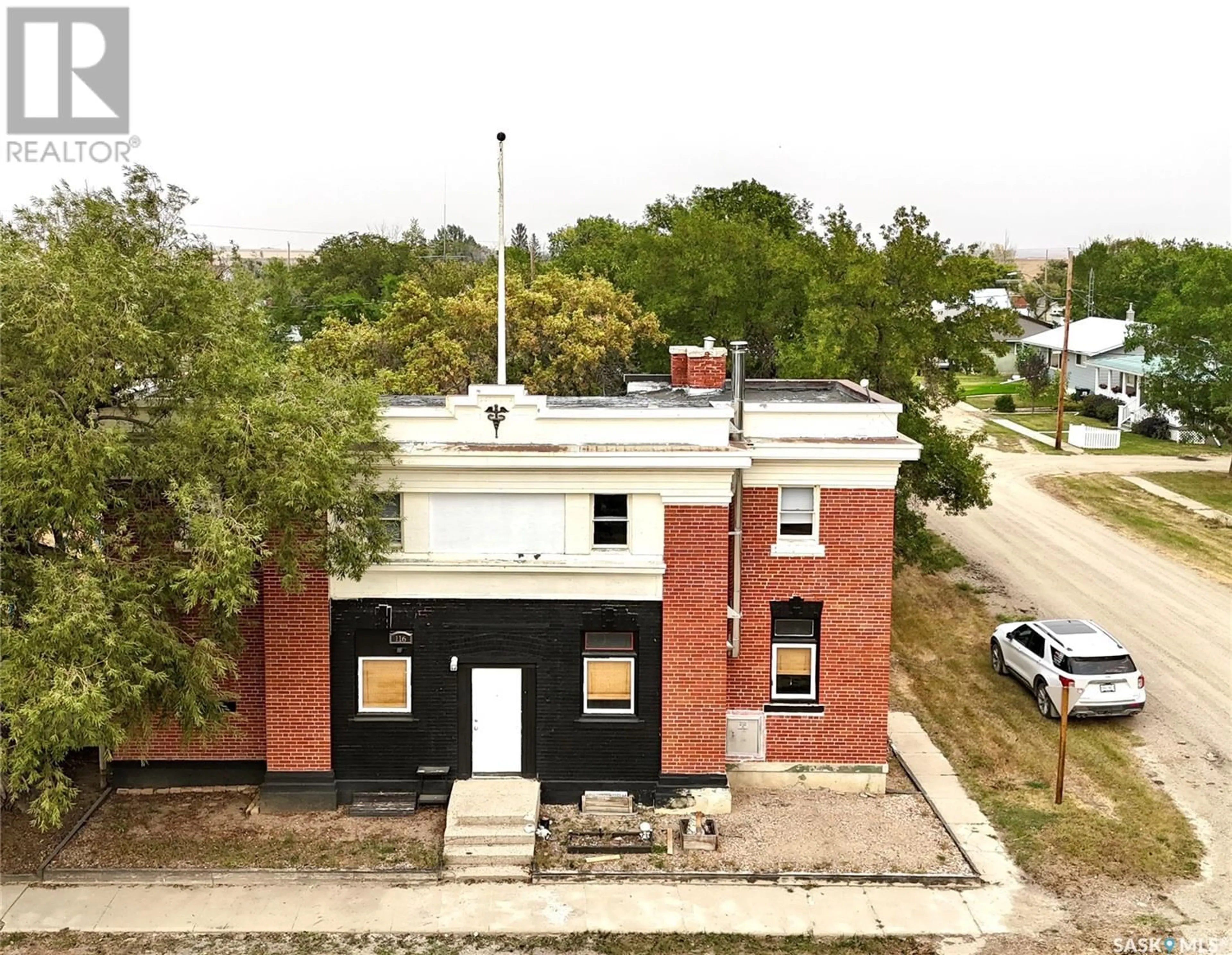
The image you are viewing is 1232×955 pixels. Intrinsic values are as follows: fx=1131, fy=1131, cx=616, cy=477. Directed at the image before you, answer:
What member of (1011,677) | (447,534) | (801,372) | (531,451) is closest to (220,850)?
(447,534)

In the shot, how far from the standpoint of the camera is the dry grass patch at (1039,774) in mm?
16484

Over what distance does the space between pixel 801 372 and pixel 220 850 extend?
828 inches

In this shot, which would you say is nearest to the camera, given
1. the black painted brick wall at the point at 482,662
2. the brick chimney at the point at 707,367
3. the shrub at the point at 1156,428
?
the black painted brick wall at the point at 482,662

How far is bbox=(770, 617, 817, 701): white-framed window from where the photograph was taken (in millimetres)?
18453

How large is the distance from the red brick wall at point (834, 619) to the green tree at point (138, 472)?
20.1ft

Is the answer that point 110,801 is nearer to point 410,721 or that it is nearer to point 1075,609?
point 410,721

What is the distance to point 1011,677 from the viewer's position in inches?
963

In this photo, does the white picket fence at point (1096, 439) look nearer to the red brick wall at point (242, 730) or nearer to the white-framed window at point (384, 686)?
the white-framed window at point (384, 686)

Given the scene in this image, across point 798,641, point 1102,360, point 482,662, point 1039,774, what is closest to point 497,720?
point 482,662

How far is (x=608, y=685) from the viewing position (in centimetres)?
1781

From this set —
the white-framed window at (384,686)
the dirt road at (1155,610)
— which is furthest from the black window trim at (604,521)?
the dirt road at (1155,610)

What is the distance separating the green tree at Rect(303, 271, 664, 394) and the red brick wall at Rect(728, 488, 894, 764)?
1999cm

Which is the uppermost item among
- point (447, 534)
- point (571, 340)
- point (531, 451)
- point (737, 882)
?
point (571, 340)

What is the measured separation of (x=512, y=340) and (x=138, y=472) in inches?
976
